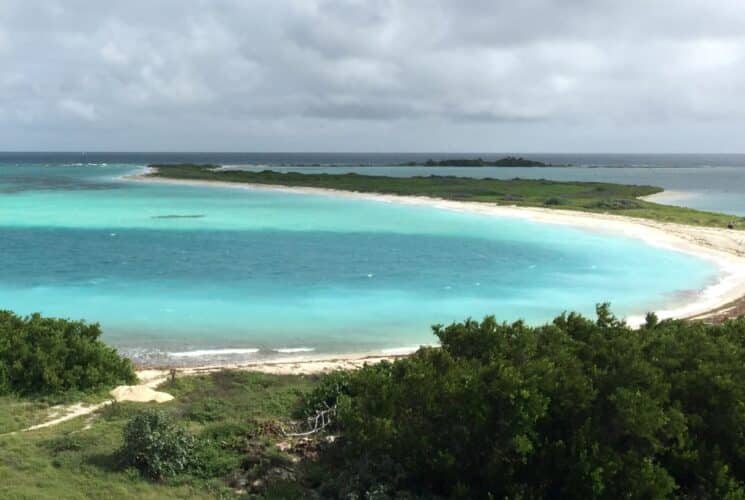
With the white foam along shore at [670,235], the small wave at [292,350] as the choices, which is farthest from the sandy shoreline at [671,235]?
the small wave at [292,350]

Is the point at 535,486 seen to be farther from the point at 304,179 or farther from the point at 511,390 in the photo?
the point at 304,179

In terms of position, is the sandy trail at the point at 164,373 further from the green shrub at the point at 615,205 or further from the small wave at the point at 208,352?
the green shrub at the point at 615,205

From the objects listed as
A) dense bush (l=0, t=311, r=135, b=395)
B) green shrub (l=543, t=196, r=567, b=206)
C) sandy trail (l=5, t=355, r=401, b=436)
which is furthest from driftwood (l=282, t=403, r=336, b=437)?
green shrub (l=543, t=196, r=567, b=206)

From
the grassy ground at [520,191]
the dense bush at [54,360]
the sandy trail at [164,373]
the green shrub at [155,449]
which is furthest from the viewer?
the grassy ground at [520,191]

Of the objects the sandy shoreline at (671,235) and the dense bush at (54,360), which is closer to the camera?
the dense bush at (54,360)

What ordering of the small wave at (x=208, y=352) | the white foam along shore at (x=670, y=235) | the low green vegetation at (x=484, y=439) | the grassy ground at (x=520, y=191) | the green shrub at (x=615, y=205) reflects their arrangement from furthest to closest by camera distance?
the green shrub at (x=615, y=205)
the grassy ground at (x=520, y=191)
the white foam along shore at (x=670, y=235)
the small wave at (x=208, y=352)
the low green vegetation at (x=484, y=439)

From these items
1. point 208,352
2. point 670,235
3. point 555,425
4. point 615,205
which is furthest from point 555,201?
point 555,425

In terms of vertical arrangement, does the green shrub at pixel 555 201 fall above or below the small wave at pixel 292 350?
above
